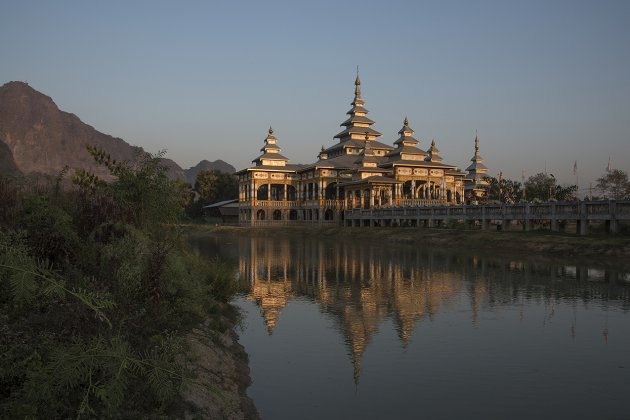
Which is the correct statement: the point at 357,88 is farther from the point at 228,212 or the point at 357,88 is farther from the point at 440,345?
the point at 440,345

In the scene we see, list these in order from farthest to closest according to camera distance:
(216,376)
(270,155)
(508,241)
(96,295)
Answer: (270,155) < (508,241) < (216,376) < (96,295)

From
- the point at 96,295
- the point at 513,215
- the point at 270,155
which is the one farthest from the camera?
the point at 270,155

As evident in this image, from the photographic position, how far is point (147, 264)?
11.3 meters

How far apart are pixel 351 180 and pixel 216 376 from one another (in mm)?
69651

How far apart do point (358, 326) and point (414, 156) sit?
218 feet

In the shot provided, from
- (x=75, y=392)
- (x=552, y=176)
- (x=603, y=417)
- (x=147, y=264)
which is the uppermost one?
(x=552, y=176)

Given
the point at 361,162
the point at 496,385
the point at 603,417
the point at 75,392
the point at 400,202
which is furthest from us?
the point at 361,162

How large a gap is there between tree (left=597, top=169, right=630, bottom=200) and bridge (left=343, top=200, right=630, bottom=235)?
16.9 meters

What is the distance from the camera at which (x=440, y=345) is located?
45.1 ft

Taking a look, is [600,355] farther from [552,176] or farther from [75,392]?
[552,176]

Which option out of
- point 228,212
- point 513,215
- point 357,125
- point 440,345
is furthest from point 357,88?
point 440,345

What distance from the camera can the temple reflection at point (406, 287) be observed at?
1706cm

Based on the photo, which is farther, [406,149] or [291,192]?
[291,192]

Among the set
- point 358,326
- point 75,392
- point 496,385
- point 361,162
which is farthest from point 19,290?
point 361,162
